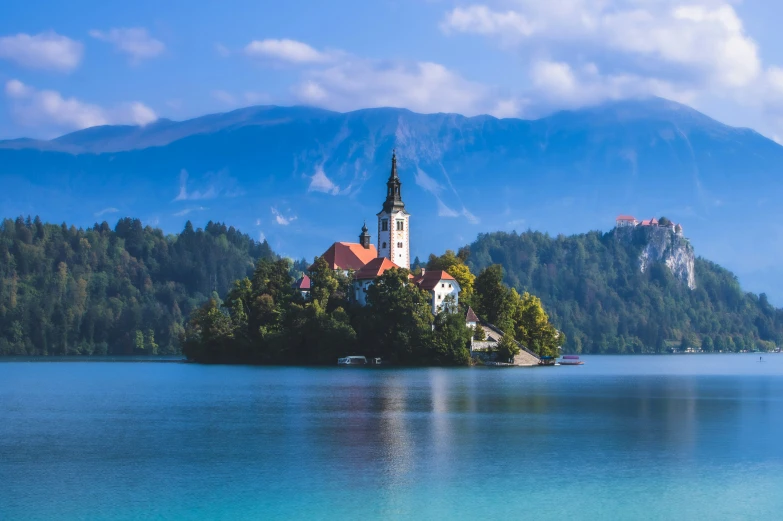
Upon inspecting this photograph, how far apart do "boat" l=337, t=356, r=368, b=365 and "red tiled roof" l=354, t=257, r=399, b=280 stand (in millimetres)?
10750

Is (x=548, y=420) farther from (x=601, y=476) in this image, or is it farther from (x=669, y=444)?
(x=601, y=476)

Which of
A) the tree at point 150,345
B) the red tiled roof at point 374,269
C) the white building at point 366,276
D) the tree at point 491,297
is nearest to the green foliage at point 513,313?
the tree at point 491,297

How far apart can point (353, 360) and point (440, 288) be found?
46.6ft

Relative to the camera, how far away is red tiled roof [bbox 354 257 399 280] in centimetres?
12694

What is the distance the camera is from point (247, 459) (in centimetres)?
4238

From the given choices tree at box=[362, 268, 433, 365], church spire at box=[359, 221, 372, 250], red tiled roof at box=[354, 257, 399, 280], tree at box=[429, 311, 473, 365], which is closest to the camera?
tree at box=[362, 268, 433, 365]

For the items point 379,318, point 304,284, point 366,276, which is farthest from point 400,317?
point 304,284

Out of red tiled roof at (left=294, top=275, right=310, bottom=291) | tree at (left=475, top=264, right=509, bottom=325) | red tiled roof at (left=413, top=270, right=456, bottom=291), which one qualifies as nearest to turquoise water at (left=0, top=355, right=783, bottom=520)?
red tiled roof at (left=413, top=270, right=456, bottom=291)

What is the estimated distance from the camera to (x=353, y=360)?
12088cm

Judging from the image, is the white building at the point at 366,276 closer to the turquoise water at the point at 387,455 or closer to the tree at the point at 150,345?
the turquoise water at the point at 387,455

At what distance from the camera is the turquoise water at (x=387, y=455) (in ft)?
112

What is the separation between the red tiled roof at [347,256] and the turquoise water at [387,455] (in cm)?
6199

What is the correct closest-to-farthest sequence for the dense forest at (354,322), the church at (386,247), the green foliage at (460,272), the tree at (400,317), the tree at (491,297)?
the tree at (400,317) → the dense forest at (354,322) → the green foliage at (460,272) → the tree at (491,297) → the church at (386,247)

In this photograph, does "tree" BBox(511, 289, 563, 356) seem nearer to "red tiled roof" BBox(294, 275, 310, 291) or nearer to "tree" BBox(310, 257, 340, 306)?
"tree" BBox(310, 257, 340, 306)
